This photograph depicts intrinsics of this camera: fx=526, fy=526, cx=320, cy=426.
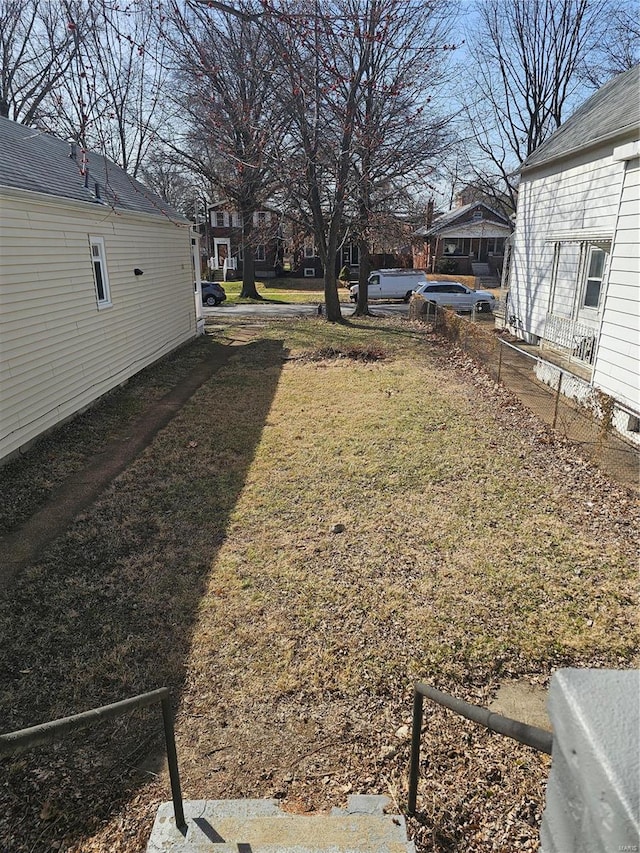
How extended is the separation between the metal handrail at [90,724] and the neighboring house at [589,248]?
638 cm

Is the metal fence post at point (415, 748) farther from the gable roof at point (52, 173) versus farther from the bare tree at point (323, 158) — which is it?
the bare tree at point (323, 158)

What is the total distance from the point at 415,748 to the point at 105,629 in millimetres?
2749

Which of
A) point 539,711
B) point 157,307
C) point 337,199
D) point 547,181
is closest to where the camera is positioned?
point 539,711

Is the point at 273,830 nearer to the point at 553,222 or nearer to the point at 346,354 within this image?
the point at 346,354

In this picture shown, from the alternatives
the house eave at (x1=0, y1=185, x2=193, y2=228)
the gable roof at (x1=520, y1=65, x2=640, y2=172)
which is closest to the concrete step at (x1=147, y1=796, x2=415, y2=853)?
the house eave at (x1=0, y1=185, x2=193, y2=228)

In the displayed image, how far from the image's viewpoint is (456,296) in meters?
26.6

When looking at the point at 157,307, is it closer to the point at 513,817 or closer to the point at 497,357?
the point at 497,357

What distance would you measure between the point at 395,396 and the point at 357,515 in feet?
17.1

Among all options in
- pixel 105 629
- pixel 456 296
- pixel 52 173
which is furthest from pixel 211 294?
pixel 105 629

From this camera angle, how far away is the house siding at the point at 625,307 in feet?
25.4

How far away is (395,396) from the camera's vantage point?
35.7 feet

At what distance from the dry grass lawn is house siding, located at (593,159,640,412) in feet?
5.21

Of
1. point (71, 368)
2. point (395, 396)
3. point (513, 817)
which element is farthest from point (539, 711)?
point (71, 368)

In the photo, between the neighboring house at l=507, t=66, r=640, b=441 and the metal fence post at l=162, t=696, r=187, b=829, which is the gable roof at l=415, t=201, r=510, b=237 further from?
the metal fence post at l=162, t=696, r=187, b=829
